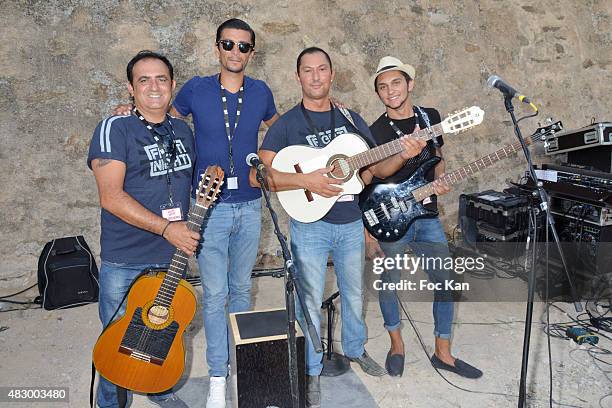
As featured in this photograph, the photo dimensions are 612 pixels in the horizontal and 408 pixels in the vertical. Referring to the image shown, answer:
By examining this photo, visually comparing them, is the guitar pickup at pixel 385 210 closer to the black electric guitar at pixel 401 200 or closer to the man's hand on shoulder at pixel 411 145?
the black electric guitar at pixel 401 200

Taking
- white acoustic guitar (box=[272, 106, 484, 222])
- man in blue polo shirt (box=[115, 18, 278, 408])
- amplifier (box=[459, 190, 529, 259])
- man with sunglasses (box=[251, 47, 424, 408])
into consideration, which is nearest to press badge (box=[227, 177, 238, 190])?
man in blue polo shirt (box=[115, 18, 278, 408])

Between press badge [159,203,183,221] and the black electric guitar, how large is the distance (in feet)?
3.91

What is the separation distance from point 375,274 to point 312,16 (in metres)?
2.52

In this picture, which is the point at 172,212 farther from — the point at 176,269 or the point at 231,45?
the point at 231,45

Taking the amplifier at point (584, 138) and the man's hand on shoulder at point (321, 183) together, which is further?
the amplifier at point (584, 138)

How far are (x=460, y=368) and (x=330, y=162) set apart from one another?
4.91ft

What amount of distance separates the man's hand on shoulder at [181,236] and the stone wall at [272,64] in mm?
2677

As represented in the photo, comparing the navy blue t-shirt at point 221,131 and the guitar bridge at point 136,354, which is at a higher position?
the navy blue t-shirt at point 221,131

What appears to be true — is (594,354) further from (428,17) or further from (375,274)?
(428,17)

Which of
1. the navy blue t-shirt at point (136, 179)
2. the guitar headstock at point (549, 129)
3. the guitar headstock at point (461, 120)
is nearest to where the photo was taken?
the navy blue t-shirt at point (136, 179)

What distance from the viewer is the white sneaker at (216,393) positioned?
9.08ft

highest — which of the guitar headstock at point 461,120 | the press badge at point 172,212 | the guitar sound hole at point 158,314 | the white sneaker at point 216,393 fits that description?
the guitar headstock at point 461,120

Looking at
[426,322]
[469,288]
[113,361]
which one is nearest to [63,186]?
[113,361]

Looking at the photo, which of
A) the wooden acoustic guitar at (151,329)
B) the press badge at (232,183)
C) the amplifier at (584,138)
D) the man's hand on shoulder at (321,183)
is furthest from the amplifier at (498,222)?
the wooden acoustic guitar at (151,329)
